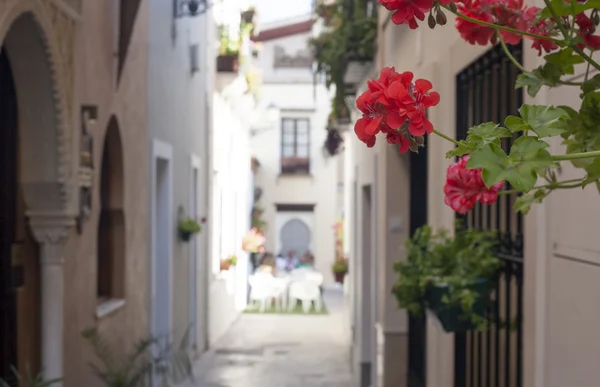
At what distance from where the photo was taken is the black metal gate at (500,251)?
3.71m

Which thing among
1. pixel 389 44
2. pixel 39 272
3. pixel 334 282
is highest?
pixel 389 44

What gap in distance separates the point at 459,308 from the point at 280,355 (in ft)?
32.0

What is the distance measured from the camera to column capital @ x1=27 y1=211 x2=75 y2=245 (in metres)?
5.82

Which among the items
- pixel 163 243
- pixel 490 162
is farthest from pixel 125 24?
pixel 490 162

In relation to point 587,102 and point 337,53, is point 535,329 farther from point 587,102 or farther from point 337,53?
point 337,53

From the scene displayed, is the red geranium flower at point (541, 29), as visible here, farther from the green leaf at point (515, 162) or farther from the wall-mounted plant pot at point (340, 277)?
the wall-mounted plant pot at point (340, 277)

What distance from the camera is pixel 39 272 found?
19.7 feet

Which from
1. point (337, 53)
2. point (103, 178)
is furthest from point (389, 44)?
point (103, 178)

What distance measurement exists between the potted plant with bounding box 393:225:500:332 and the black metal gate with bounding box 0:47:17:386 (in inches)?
93.6

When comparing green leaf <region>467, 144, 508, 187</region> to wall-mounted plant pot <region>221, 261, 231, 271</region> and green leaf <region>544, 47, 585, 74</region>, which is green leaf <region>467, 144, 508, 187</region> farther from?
wall-mounted plant pot <region>221, 261, 231, 271</region>

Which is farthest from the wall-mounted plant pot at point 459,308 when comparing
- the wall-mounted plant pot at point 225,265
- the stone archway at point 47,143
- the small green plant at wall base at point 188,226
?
the wall-mounted plant pot at point 225,265

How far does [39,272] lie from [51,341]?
438 millimetres

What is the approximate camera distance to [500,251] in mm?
3992

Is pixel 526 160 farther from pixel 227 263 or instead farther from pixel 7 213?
pixel 227 263
